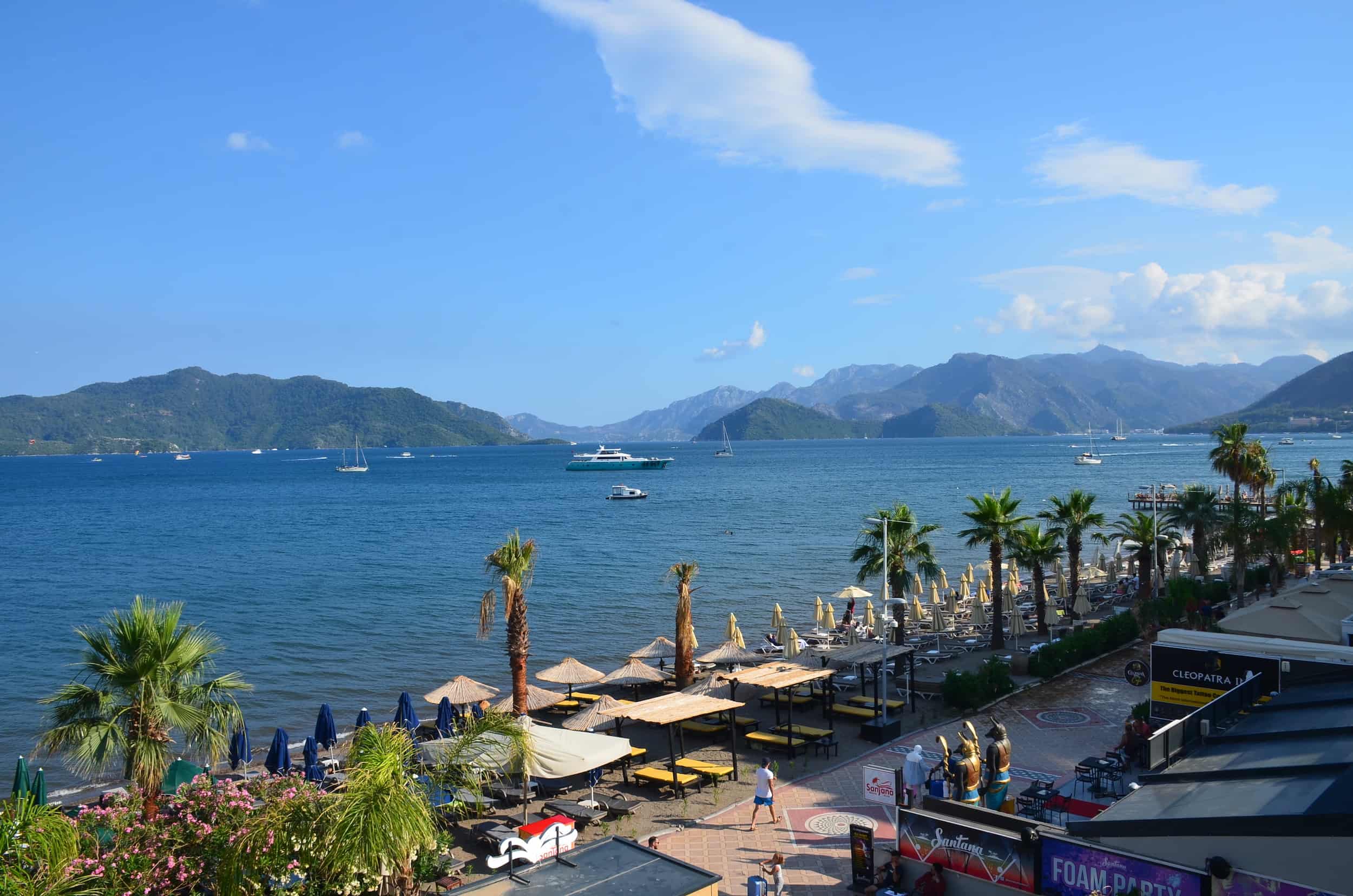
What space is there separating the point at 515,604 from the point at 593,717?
339 centimetres

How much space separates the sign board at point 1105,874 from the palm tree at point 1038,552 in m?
19.7

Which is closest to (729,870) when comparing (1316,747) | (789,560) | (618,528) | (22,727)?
(1316,747)

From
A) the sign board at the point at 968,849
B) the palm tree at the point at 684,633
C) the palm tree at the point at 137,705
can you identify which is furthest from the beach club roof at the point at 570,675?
the sign board at the point at 968,849

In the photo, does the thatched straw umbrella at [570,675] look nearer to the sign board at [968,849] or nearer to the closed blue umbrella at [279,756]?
the closed blue umbrella at [279,756]

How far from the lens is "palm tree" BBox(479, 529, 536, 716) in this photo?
20.2m

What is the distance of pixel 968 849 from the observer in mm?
11070

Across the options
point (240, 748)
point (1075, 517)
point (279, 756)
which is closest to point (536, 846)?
point (279, 756)

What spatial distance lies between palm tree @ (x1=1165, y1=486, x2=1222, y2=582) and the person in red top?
26.7 m

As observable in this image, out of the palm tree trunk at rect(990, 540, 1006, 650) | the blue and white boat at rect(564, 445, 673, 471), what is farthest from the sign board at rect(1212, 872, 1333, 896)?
the blue and white boat at rect(564, 445, 673, 471)

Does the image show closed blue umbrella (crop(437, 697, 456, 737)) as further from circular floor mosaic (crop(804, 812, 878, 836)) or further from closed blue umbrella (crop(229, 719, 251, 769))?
circular floor mosaic (crop(804, 812, 878, 836))

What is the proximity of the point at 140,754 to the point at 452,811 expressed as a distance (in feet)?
17.5

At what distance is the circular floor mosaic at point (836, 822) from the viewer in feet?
46.9

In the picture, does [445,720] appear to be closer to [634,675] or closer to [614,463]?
[634,675]

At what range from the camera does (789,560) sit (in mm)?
55844
